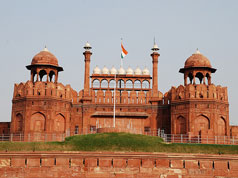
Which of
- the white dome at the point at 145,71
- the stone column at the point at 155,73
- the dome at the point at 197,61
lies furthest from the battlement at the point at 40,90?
the dome at the point at 197,61

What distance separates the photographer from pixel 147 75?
1710 inches

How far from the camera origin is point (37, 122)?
1452 inches

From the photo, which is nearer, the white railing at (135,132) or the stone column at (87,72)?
the white railing at (135,132)

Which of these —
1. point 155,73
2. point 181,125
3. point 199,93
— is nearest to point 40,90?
point 155,73

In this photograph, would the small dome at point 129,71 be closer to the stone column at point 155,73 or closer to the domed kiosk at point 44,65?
the stone column at point 155,73

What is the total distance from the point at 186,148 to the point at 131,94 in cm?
1266

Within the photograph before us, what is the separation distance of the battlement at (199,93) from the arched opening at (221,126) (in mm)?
2092

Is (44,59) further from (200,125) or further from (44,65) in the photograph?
(200,125)

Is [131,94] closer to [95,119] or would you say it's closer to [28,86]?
[95,119]

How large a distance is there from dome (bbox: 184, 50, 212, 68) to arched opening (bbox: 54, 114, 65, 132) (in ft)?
46.5

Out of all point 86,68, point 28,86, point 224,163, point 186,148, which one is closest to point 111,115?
point 86,68

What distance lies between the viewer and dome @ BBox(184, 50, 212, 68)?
39.3 m

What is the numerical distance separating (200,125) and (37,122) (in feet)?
52.3

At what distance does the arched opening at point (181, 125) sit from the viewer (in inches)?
1469
